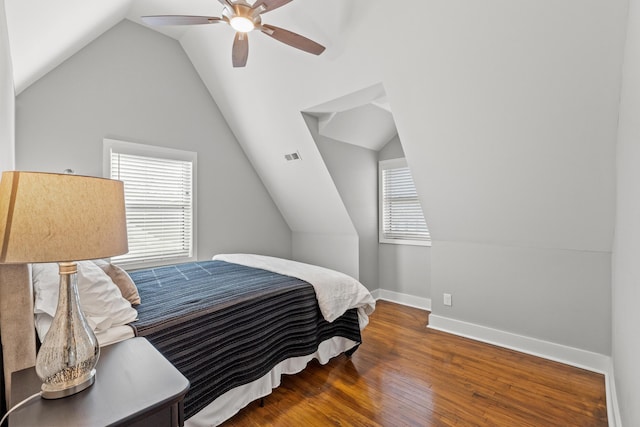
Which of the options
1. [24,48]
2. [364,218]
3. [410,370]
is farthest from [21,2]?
[364,218]

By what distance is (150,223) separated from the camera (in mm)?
3377

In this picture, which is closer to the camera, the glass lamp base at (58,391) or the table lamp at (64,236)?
the table lamp at (64,236)

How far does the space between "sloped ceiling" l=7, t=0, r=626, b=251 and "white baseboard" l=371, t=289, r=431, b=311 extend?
1062mm

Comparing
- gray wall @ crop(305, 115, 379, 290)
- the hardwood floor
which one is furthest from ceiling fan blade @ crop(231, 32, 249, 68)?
the hardwood floor

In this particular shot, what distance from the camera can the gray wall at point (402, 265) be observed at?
3984 mm

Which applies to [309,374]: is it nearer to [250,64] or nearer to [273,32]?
[273,32]

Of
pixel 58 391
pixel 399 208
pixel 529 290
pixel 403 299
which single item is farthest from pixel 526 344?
pixel 58 391

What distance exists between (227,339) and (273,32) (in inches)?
77.1

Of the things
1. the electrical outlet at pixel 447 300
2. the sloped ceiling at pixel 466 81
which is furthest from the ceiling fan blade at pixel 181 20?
the electrical outlet at pixel 447 300

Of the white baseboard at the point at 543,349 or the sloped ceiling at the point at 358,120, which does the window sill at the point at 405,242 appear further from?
the sloped ceiling at the point at 358,120

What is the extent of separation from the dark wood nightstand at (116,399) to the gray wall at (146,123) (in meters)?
2.43

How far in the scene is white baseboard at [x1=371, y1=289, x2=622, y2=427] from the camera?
2.09m

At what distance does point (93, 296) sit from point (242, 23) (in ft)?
5.75

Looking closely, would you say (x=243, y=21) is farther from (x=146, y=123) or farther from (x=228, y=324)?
(x=146, y=123)
